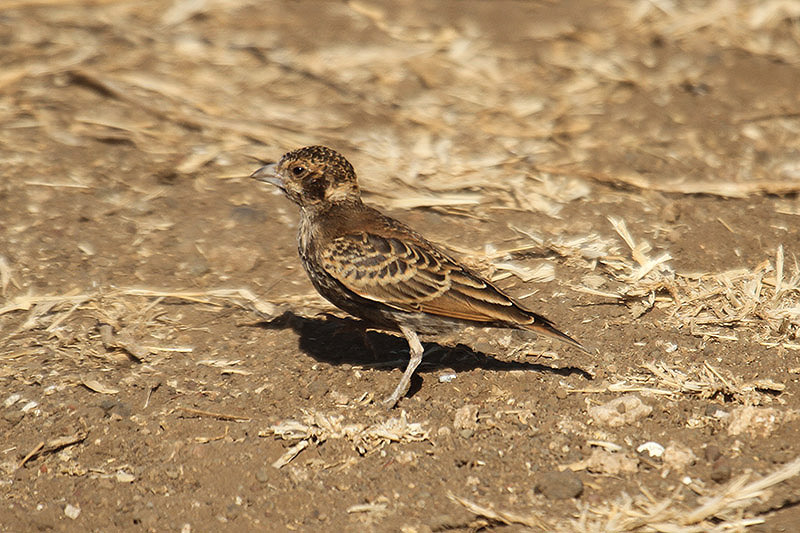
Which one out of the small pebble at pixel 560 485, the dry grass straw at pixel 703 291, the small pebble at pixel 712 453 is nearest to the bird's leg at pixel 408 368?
the small pebble at pixel 560 485

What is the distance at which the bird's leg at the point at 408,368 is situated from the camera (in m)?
6.12

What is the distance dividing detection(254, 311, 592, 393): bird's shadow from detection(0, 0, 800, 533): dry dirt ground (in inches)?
1.1

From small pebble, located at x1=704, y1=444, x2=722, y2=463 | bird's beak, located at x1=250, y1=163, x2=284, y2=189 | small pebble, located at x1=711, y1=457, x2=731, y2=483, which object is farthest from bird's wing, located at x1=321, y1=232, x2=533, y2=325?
small pebble, located at x1=711, y1=457, x2=731, y2=483

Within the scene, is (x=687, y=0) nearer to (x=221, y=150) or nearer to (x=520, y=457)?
(x=221, y=150)

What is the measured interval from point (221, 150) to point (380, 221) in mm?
3113

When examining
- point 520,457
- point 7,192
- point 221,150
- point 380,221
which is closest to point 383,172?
point 221,150

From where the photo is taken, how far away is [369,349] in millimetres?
6887

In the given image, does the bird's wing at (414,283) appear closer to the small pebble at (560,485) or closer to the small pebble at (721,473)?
the small pebble at (560,485)

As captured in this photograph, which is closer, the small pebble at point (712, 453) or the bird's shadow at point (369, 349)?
the small pebble at point (712, 453)

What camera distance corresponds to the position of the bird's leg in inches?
241

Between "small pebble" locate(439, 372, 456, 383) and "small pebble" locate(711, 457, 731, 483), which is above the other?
"small pebble" locate(711, 457, 731, 483)

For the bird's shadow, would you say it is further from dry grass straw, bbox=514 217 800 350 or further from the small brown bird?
dry grass straw, bbox=514 217 800 350

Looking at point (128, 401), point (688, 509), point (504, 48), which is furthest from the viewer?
point (504, 48)

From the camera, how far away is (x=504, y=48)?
11.1 metres
